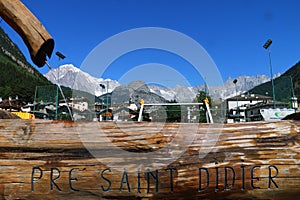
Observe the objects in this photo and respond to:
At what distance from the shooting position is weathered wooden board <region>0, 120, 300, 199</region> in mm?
1171

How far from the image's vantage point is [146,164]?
1176mm

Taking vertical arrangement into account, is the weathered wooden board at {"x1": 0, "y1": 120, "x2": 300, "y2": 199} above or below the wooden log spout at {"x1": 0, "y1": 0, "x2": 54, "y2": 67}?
below

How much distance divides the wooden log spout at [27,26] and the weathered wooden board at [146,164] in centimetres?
34

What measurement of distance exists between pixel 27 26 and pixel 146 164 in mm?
681

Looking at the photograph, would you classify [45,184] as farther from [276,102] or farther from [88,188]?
[276,102]

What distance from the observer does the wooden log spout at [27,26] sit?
0.99 meters

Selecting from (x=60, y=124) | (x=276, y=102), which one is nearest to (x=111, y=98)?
(x=276, y=102)

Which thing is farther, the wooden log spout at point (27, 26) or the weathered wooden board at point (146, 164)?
the weathered wooden board at point (146, 164)

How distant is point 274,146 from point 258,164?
0.10m

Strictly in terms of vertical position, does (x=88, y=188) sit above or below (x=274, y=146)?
below

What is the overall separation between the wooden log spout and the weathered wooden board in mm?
344

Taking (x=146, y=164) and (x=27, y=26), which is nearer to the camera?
(x=27, y=26)

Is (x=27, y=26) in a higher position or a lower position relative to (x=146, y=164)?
higher

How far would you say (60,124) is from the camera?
120cm
